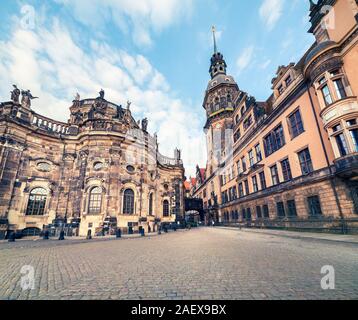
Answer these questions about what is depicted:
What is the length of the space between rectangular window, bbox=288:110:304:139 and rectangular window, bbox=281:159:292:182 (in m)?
2.50

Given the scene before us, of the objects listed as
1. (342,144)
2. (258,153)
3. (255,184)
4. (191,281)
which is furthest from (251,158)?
(191,281)

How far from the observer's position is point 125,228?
19500mm

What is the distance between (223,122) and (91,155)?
97.1ft

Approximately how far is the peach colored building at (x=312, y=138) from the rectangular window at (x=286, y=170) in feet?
0.30

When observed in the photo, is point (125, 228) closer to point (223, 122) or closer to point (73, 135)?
point (73, 135)

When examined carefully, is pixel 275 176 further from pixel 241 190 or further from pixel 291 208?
pixel 241 190

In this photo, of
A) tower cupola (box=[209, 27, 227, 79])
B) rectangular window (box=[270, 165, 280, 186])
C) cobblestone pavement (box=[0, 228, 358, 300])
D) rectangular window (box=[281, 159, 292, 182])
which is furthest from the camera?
tower cupola (box=[209, 27, 227, 79])

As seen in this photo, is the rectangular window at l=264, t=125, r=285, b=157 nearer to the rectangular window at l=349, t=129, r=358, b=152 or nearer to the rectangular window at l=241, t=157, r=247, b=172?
the rectangular window at l=241, t=157, r=247, b=172

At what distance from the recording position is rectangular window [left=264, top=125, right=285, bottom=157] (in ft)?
57.6

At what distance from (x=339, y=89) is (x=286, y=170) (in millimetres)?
7543

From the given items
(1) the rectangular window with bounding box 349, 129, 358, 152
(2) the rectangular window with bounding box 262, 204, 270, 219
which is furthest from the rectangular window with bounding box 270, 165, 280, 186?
(1) the rectangular window with bounding box 349, 129, 358, 152

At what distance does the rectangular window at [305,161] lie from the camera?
46.5 feet

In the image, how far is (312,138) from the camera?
13.9 meters
